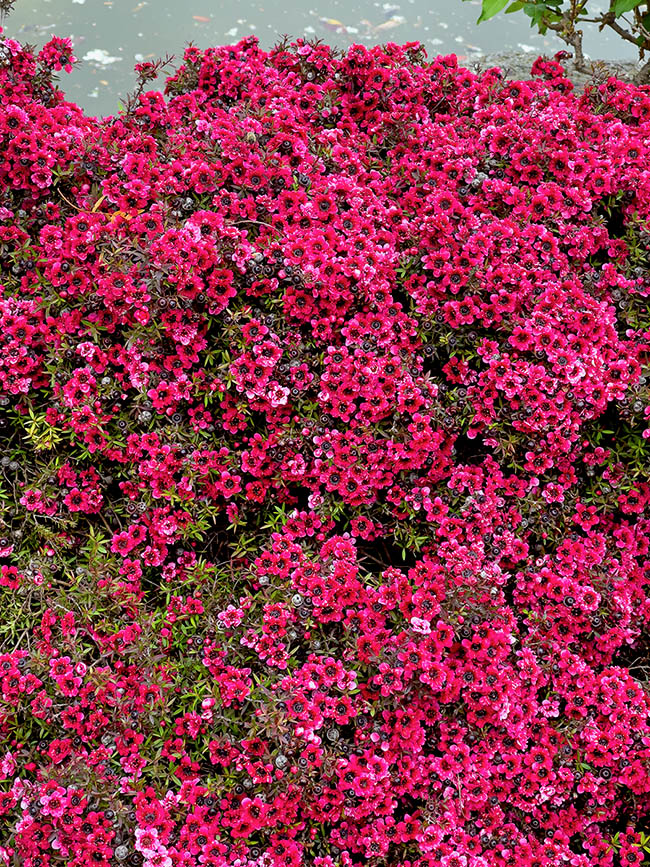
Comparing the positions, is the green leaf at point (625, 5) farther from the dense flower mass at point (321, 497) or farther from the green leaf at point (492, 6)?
the dense flower mass at point (321, 497)

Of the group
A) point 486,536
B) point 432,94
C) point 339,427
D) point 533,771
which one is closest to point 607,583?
point 486,536

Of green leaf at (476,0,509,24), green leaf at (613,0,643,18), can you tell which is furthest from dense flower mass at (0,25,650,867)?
green leaf at (613,0,643,18)

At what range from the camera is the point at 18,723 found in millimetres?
2395

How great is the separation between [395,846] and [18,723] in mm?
1218

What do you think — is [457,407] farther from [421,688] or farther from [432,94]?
[432,94]

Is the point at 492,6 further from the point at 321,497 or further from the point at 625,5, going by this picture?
the point at 321,497

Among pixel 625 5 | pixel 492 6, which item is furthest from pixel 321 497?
pixel 625 5

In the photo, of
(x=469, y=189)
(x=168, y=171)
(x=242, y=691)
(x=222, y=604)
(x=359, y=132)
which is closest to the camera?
(x=242, y=691)

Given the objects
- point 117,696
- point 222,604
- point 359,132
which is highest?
point 359,132

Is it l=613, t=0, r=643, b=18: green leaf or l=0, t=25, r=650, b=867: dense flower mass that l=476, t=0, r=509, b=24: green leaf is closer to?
l=613, t=0, r=643, b=18: green leaf

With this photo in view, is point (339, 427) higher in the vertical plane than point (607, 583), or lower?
higher

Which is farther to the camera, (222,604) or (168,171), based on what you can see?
(168,171)

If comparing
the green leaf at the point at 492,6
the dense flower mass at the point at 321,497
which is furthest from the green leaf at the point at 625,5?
the dense flower mass at the point at 321,497

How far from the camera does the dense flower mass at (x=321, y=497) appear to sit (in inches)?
90.1
